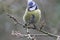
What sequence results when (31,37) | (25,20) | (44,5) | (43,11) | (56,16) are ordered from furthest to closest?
(56,16) → (44,5) → (43,11) → (25,20) → (31,37)

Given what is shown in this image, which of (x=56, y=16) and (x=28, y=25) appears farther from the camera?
(x=56, y=16)

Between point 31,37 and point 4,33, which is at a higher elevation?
point 31,37

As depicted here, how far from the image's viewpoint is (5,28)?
11.2ft

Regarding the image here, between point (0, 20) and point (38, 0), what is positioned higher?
point (38, 0)

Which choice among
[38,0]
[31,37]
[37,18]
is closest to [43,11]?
[38,0]

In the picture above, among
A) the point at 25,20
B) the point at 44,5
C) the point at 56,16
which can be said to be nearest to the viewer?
the point at 25,20

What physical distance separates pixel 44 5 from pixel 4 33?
0.68 metres

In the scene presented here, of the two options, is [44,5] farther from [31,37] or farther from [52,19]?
[31,37]

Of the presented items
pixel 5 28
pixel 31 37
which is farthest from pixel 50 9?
pixel 31 37

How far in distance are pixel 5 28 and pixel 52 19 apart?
0.65 m

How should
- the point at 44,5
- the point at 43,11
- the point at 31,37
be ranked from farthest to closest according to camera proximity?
the point at 44,5 → the point at 43,11 → the point at 31,37

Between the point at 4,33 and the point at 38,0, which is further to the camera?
the point at 4,33

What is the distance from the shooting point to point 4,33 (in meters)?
3.45

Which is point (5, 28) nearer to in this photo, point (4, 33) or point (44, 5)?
point (4, 33)
